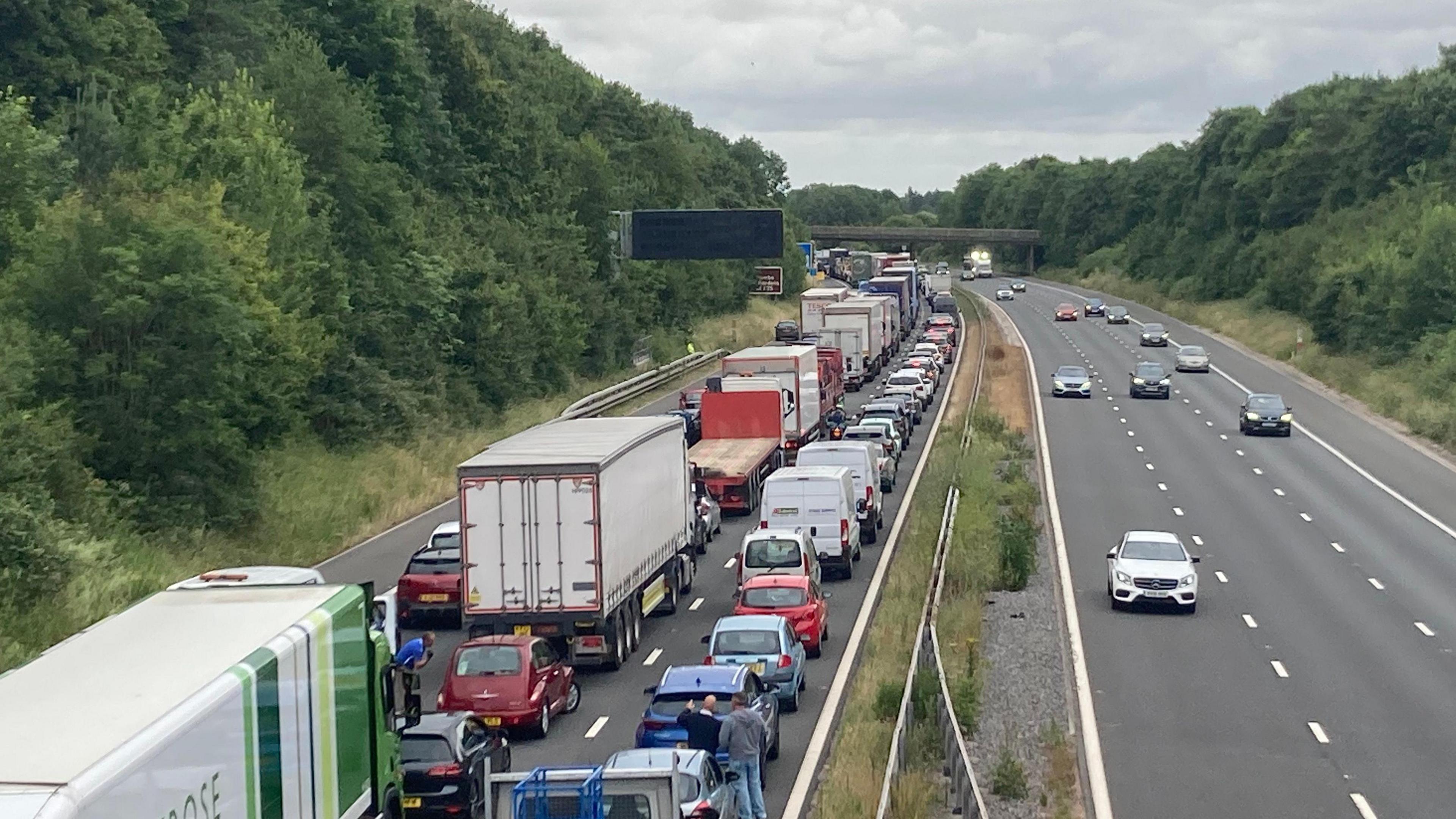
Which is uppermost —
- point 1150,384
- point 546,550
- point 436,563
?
point 546,550

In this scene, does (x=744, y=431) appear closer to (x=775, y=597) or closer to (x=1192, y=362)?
(x=775, y=597)

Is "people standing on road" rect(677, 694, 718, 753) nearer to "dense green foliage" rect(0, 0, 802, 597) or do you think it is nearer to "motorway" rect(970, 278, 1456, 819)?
"motorway" rect(970, 278, 1456, 819)

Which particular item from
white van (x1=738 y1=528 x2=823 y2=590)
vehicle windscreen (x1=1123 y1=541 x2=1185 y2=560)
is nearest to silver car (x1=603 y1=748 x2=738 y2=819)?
white van (x1=738 y1=528 x2=823 y2=590)

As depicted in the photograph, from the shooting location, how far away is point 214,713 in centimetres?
1124

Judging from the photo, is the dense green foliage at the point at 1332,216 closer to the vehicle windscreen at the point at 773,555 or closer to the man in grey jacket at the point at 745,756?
the vehicle windscreen at the point at 773,555

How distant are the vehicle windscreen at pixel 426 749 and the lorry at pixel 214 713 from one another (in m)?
1.47

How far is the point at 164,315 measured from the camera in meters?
34.3

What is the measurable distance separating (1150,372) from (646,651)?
4723cm

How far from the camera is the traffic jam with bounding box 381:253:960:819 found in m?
18.2

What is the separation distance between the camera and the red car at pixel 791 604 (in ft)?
87.8

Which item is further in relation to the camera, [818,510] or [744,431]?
[744,431]

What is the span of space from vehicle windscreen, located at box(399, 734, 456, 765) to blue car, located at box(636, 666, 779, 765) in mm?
2344

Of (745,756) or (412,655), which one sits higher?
(412,655)

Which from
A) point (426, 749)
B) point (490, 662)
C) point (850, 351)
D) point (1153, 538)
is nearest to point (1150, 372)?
point (850, 351)
